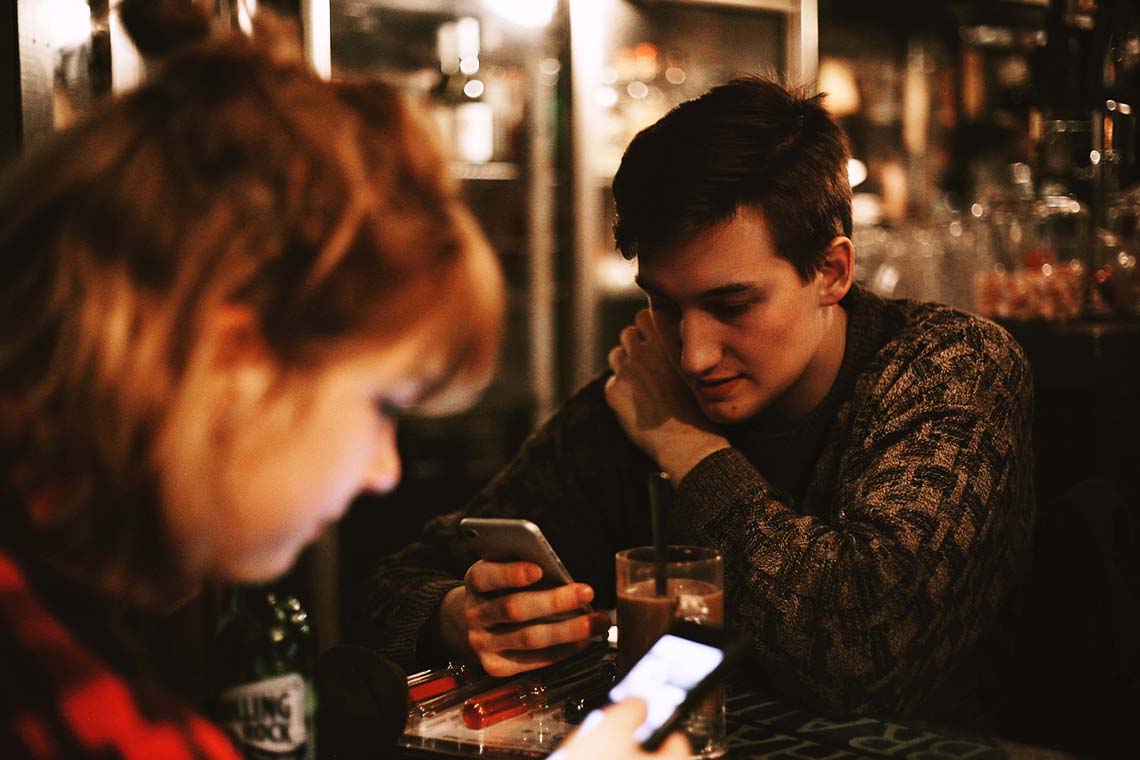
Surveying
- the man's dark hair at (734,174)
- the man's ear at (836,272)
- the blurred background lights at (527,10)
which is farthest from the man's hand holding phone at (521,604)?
the blurred background lights at (527,10)

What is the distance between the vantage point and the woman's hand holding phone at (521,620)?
131 centimetres

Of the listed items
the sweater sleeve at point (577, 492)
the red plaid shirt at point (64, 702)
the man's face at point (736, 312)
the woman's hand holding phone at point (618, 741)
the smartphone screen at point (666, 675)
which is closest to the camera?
the red plaid shirt at point (64, 702)

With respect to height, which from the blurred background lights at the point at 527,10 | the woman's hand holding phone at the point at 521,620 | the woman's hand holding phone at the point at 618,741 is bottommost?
the woman's hand holding phone at the point at 521,620

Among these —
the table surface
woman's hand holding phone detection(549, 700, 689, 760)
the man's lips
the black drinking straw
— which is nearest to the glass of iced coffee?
the black drinking straw

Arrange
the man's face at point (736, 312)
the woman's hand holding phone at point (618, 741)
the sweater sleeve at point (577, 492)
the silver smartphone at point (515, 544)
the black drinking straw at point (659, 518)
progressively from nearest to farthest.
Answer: the woman's hand holding phone at point (618, 741) < the black drinking straw at point (659, 518) < the silver smartphone at point (515, 544) < the man's face at point (736, 312) < the sweater sleeve at point (577, 492)

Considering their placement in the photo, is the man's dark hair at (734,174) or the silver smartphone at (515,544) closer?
the silver smartphone at (515,544)

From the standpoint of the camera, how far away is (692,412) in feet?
5.69

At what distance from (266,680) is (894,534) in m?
0.82

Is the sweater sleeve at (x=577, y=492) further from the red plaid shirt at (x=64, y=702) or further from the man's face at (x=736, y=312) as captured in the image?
the red plaid shirt at (x=64, y=702)

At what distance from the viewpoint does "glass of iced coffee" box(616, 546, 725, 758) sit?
1190mm

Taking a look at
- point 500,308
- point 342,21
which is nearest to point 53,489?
point 500,308

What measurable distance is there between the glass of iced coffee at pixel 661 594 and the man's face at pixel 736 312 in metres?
0.48

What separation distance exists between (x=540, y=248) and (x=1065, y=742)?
277 centimetres

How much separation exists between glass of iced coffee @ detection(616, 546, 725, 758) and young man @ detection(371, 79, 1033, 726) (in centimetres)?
9
